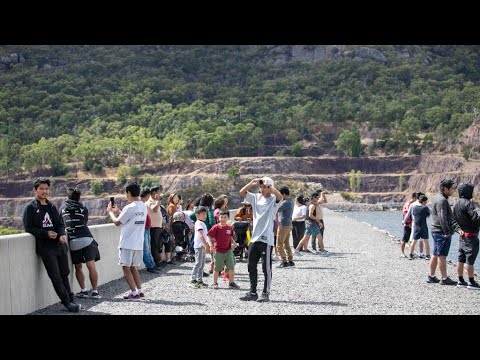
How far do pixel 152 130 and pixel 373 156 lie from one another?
4851 cm

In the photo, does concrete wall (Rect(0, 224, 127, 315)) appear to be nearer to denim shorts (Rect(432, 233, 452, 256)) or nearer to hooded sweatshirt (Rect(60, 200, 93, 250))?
hooded sweatshirt (Rect(60, 200, 93, 250))

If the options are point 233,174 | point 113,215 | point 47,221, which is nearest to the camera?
point 47,221

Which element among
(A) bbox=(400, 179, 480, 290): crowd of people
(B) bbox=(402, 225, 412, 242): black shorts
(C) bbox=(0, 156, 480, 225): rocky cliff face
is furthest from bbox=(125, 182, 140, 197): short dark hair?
(C) bbox=(0, 156, 480, 225): rocky cliff face

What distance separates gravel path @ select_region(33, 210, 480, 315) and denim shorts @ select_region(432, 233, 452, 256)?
0.57 meters

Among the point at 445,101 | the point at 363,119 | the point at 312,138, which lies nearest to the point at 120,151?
the point at 312,138

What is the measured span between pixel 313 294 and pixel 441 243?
2330 millimetres

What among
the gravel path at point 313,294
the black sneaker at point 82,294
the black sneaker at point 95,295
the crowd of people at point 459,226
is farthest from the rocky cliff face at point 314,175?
the black sneaker at point 82,294

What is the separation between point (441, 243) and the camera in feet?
45.1

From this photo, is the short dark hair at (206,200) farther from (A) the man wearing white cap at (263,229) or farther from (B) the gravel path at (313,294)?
(A) the man wearing white cap at (263,229)

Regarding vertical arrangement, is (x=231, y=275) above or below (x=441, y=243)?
below

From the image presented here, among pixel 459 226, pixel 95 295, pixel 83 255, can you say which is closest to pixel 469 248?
pixel 459 226

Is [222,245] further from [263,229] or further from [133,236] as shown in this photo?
[133,236]

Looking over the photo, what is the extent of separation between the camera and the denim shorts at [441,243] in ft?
44.6

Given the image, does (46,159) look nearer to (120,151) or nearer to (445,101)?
(120,151)
